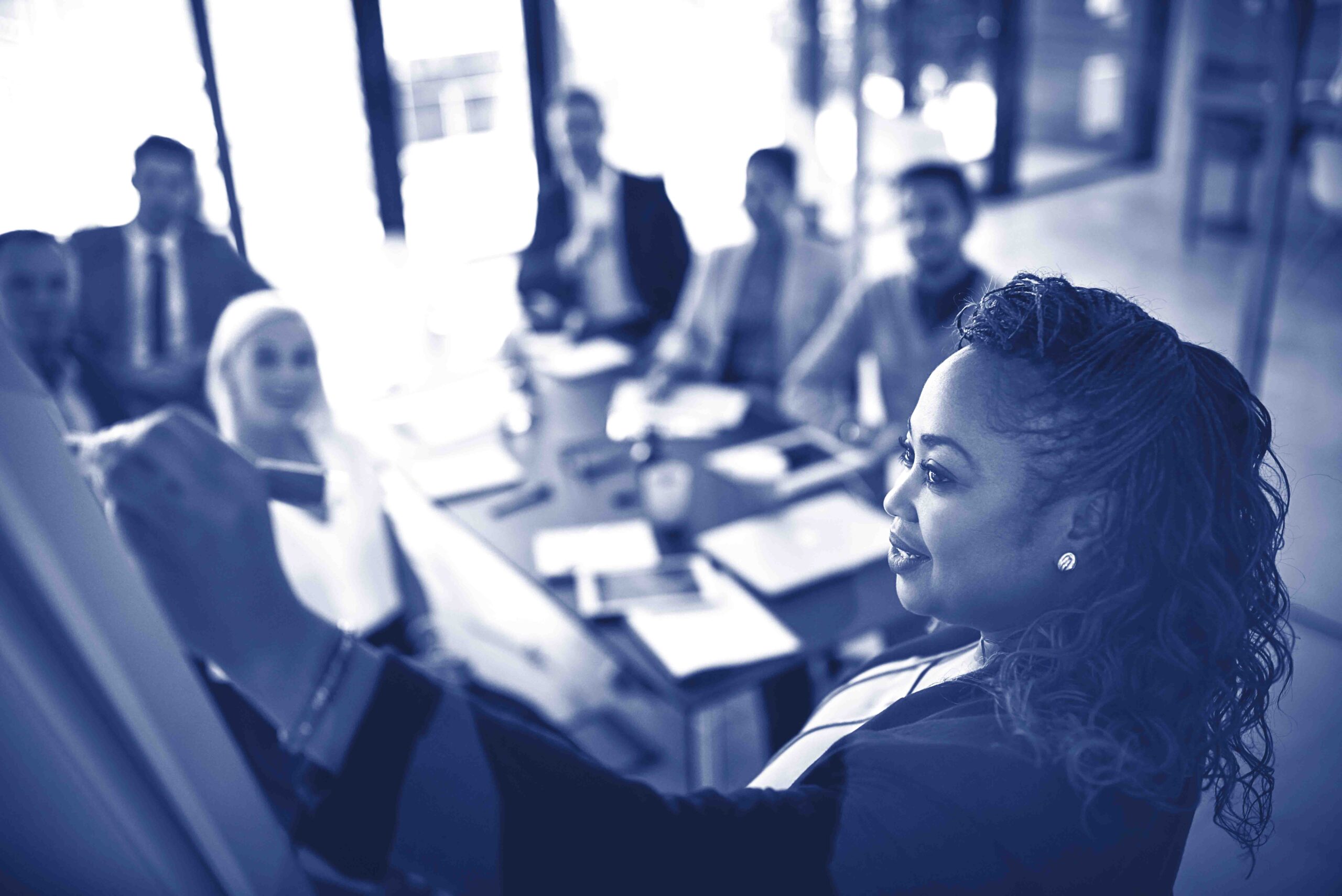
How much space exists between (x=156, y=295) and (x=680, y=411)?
172cm

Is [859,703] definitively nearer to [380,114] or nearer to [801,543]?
[801,543]

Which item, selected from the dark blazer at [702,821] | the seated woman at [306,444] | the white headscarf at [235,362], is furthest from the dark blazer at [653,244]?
the dark blazer at [702,821]

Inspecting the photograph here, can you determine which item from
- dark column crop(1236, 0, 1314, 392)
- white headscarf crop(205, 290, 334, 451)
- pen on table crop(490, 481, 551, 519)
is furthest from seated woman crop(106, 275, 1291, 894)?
dark column crop(1236, 0, 1314, 392)

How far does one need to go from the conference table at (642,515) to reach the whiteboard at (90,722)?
928mm

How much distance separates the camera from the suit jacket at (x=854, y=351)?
7.91 ft

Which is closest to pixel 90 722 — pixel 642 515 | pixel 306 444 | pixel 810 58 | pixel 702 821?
pixel 702 821

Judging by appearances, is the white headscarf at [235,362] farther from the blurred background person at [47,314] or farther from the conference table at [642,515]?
the conference table at [642,515]

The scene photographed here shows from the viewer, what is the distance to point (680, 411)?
2670 mm

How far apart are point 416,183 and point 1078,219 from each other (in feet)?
13.5

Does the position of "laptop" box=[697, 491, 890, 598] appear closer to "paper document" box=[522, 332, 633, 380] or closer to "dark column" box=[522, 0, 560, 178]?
"paper document" box=[522, 332, 633, 380]

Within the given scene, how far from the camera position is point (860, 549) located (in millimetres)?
1909

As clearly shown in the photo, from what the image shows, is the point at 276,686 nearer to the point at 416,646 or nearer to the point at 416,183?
the point at 416,646

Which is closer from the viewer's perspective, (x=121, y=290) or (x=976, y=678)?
(x=976, y=678)

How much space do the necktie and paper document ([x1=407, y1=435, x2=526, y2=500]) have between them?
4.11 feet
